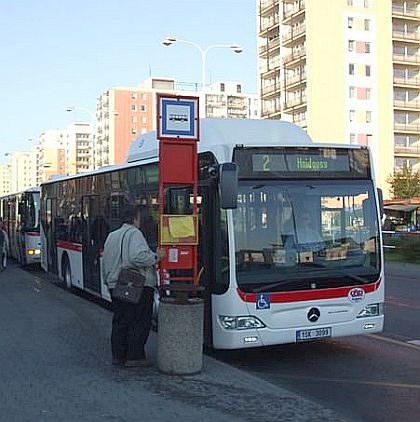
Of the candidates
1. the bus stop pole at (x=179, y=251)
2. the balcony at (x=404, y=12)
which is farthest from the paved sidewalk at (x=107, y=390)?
the balcony at (x=404, y=12)

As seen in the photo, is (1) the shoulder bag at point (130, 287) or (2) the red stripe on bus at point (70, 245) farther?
(2) the red stripe on bus at point (70, 245)

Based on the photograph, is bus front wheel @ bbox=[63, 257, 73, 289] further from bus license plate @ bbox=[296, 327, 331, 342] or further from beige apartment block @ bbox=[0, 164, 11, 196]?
beige apartment block @ bbox=[0, 164, 11, 196]

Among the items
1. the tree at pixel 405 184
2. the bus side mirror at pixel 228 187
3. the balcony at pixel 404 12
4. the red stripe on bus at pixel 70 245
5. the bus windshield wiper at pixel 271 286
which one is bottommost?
the bus windshield wiper at pixel 271 286

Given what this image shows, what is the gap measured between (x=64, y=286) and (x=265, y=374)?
1155 cm

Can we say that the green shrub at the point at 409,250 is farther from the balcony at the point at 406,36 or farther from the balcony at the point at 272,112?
the balcony at the point at 272,112

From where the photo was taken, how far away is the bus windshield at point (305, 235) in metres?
8.88

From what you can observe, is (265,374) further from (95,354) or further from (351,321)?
(95,354)

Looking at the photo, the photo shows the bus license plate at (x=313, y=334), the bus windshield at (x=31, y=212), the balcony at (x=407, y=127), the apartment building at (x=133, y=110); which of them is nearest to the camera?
the bus license plate at (x=313, y=334)

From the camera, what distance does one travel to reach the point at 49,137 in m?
182

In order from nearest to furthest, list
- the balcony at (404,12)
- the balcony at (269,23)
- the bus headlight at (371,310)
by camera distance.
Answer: the bus headlight at (371,310) → the balcony at (404,12) → the balcony at (269,23)

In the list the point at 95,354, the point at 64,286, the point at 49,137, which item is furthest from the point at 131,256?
the point at 49,137

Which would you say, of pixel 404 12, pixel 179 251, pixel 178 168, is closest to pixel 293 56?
pixel 404 12

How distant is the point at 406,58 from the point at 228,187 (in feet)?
272

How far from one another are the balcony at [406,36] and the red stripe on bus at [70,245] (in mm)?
73939
